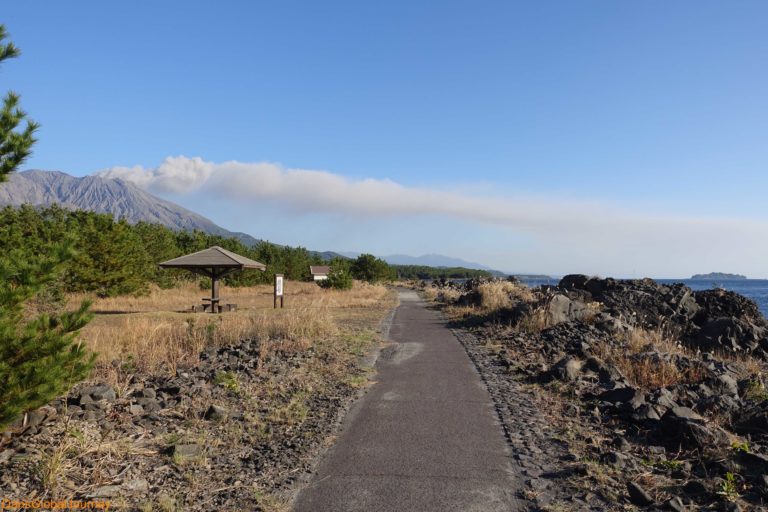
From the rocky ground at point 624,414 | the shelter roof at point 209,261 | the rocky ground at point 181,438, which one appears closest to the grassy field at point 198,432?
the rocky ground at point 181,438

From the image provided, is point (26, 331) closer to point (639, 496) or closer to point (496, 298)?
Result: point (639, 496)

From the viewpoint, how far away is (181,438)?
223 inches

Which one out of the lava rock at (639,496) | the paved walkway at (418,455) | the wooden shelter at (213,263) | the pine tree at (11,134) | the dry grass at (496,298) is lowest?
the paved walkway at (418,455)

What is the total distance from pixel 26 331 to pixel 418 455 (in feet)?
13.1

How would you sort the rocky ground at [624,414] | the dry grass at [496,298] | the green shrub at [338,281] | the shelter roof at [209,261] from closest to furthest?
the rocky ground at [624,414] → the dry grass at [496,298] → the shelter roof at [209,261] → the green shrub at [338,281]

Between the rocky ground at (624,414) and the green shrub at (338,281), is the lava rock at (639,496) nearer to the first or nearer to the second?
the rocky ground at (624,414)

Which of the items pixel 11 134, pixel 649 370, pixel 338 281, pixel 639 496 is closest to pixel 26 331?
pixel 11 134

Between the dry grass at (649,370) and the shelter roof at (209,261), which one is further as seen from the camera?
the shelter roof at (209,261)

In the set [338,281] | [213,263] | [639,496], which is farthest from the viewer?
[338,281]

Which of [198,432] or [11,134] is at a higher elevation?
[11,134]

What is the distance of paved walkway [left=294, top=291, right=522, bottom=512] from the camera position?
14.2 feet

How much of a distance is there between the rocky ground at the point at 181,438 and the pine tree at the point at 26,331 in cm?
60

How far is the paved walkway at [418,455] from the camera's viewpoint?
432 centimetres

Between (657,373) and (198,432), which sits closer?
(198,432)
